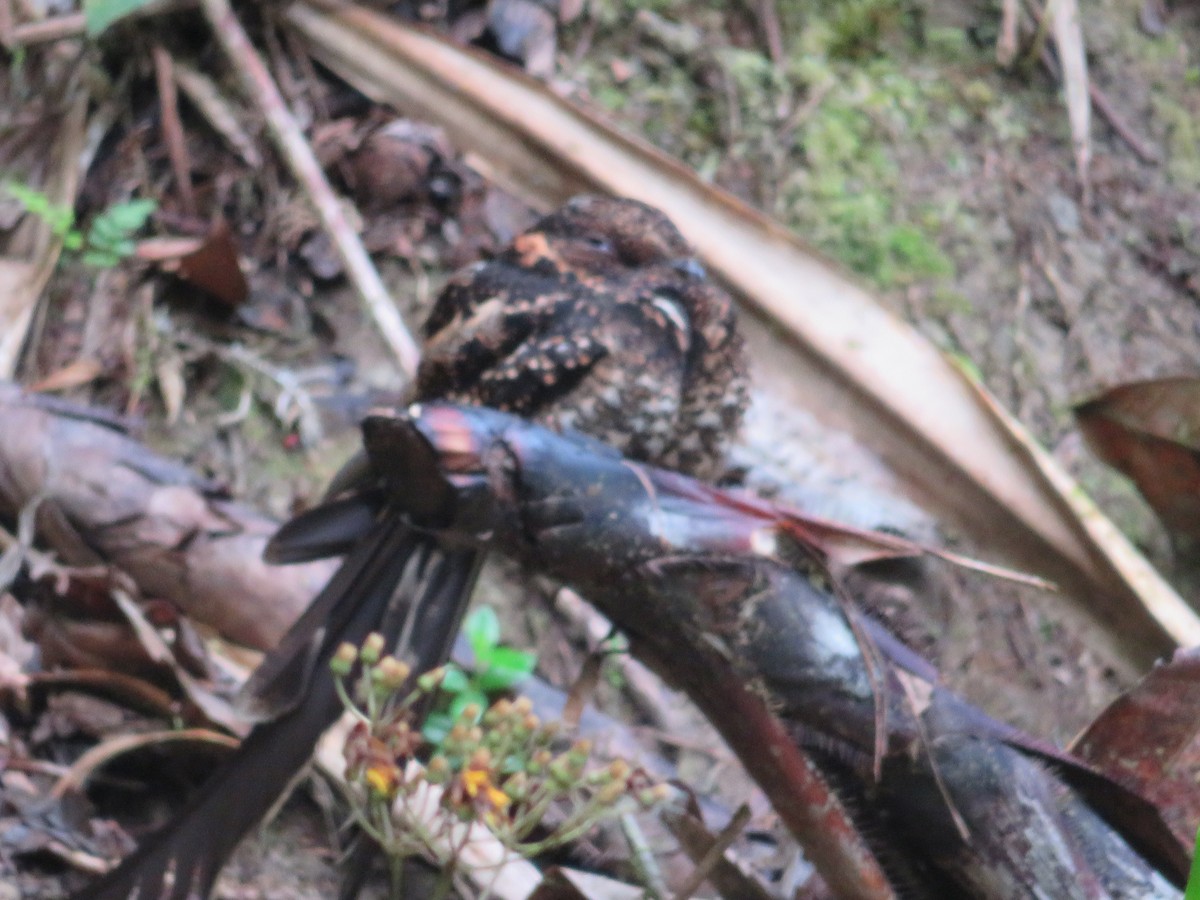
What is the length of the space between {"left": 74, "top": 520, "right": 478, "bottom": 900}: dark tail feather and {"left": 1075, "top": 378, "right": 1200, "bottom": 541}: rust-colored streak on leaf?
122 cm

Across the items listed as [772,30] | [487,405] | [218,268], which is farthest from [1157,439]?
[218,268]

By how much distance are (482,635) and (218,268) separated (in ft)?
3.82

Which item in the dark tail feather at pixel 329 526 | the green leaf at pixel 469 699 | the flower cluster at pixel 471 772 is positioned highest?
the dark tail feather at pixel 329 526

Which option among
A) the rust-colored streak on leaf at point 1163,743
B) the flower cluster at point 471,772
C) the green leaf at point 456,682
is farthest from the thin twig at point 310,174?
the rust-colored streak on leaf at point 1163,743

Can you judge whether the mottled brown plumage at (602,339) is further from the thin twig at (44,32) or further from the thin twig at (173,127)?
the thin twig at (44,32)

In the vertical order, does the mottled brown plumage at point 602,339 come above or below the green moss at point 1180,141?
below

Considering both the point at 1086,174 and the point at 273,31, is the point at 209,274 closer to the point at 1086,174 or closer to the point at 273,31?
the point at 273,31

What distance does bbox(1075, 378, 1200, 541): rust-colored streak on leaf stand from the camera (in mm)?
1954

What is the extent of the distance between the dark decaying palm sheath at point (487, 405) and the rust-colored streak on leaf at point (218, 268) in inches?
25.4

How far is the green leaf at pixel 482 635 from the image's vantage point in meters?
1.91

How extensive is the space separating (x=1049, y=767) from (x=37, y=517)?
1.60 m

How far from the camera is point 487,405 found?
1.94 metres

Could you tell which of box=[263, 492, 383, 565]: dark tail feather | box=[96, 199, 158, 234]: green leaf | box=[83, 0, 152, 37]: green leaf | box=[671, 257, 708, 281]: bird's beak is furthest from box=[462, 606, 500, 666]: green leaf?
box=[83, 0, 152, 37]: green leaf

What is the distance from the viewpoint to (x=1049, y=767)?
120 cm
